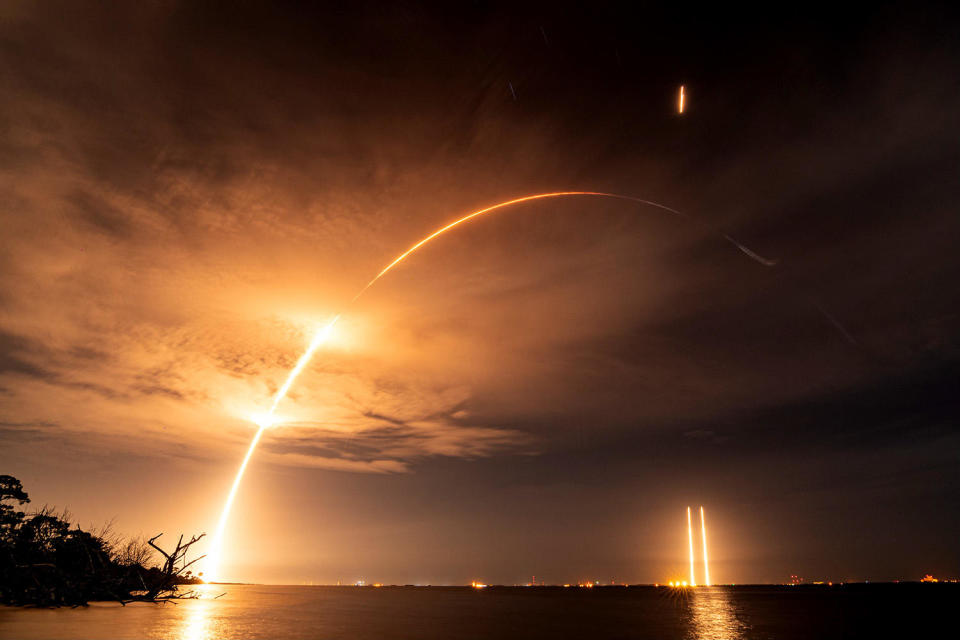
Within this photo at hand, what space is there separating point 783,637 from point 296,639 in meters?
23.3

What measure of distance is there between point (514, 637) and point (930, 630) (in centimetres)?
3297

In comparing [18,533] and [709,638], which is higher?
[18,533]

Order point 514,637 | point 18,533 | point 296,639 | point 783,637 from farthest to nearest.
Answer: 1. point 18,533
2. point 783,637
3. point 514,637
4. point 296,639

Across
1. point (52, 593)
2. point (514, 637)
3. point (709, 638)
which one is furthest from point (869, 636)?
point (52, 593)

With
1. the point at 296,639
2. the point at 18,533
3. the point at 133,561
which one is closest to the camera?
the point at 296,639

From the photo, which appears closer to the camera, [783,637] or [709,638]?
[709,638]

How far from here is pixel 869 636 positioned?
30453 mm

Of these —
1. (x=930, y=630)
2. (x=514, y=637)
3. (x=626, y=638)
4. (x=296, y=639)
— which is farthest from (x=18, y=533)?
(x=930, y=630)

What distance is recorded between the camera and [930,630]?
118 ft

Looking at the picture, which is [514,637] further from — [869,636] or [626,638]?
[869,636]

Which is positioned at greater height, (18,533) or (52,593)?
(18,533)

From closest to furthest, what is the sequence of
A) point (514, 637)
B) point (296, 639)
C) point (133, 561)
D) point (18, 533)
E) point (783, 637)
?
point (296, 639) < point (514, 637) < point (783, 637) < point (18, 533) < point (133, 561)

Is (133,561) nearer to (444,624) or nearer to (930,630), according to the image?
(444,624)

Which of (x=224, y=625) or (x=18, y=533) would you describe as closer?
(x=224, y=625)
